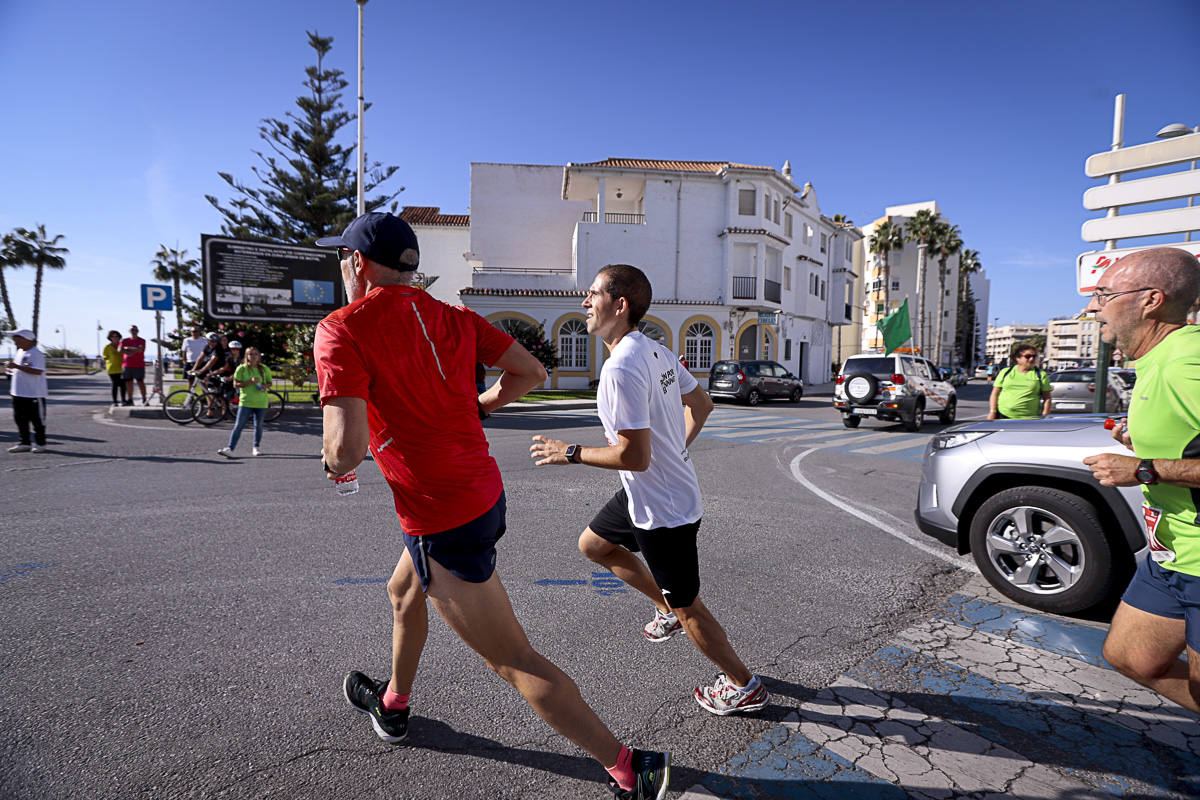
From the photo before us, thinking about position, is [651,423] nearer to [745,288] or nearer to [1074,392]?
[1074,392]

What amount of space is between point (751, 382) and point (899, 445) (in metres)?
10.4

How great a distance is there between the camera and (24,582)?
391 centimetres

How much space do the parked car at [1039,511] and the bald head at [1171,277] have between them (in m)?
1.68

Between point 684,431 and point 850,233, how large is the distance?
158 feet

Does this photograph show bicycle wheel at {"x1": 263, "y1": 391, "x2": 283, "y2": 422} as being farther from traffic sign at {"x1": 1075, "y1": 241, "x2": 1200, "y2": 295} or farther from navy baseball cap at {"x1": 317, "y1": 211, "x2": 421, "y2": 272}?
traffic sign at {"x1": 1075, "y1": 241, "x2": 1200, "y2": 295}

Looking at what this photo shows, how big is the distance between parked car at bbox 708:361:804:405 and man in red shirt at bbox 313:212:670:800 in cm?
2011

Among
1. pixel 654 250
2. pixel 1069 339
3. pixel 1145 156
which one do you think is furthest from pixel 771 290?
pixel 1069 339

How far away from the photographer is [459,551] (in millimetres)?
1894

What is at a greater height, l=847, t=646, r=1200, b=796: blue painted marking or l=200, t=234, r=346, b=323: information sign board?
l=200, t=234, r=346, b=323: information sign board

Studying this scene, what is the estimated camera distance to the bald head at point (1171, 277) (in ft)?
6.61

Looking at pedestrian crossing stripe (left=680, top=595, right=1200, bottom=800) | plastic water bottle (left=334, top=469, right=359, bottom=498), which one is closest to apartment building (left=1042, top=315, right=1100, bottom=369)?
pedestrian crossing stripe (left=680, top=595, right=1200, bottom=800)

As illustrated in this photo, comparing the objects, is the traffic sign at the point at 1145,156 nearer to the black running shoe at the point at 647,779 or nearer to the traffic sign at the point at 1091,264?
the traffic sign at the point at 1091,264

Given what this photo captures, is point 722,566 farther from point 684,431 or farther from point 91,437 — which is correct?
point 91,437

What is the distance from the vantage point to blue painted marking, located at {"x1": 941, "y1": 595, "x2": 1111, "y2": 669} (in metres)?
3.15
